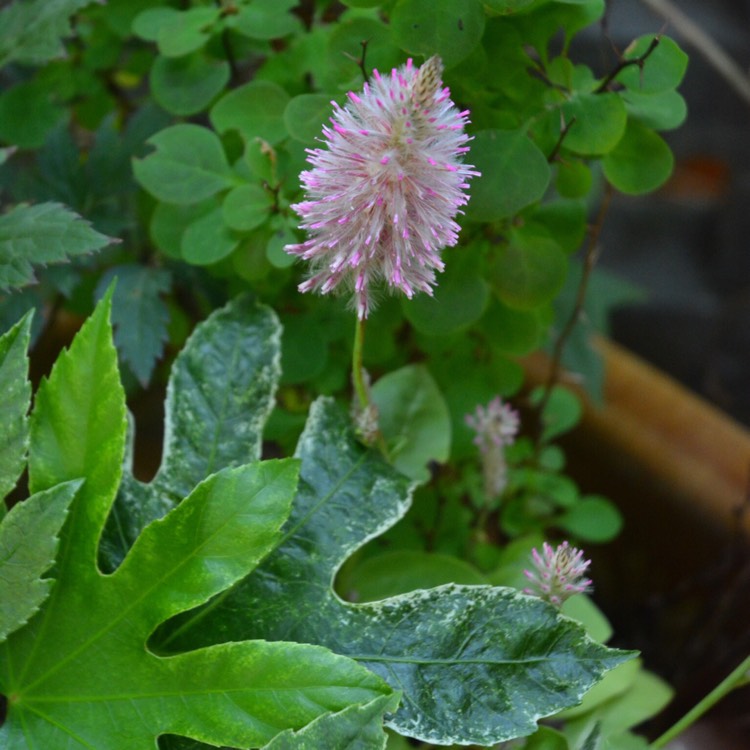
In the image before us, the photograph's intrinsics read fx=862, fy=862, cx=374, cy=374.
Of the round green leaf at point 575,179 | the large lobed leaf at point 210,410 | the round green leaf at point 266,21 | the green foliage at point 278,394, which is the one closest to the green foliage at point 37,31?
the green foliage at point 278,394

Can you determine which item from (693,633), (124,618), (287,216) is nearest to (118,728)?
(124,618)

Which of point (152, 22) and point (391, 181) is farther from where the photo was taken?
point (152, 22)

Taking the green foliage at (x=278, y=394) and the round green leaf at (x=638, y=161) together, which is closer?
the green foliage at (x=278, y=394)

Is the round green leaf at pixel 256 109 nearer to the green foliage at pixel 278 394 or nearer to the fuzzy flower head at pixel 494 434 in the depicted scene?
the green foliage at pixel 278 394

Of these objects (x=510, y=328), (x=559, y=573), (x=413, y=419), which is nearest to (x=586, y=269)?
(x=510, y=328)

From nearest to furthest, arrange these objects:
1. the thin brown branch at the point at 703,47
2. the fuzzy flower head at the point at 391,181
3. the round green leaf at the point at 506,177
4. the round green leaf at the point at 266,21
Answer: the fuzzy flower head at the point at 391,181, the round green leaf at the point at 506,177, the round green leaf at the point at 266,21, the thin brown branch at the point at 703,47

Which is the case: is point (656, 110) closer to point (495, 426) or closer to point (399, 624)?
point (495, 426)
